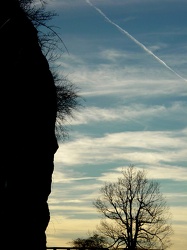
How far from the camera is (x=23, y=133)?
9.22 meters

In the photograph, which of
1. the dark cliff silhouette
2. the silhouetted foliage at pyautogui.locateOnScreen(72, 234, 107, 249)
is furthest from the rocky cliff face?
the silhouetted foliage at pyautogui.locateOnScreen(72, 234, 107, 249)

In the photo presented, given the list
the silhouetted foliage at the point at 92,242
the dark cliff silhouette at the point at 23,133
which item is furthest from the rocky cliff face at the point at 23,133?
the silhouetted foliage at the point at 92,242

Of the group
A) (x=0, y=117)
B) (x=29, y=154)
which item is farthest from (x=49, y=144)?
(x=0, y=117)

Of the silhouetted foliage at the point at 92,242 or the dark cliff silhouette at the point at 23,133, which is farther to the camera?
the silhouetted foliage at the point at 92,242

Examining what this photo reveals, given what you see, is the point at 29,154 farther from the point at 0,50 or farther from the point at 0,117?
the point at 0,50

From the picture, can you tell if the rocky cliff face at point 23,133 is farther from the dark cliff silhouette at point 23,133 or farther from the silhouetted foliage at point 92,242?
the silhouetted foliage at point 92,242

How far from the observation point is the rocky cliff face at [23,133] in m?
8.51

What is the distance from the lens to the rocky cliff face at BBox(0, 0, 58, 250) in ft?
27.9

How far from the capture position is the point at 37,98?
32.5 ft

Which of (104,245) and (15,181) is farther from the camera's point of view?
(104,245)

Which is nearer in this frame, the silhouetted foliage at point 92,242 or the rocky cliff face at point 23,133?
the rocky cliff face at point 23,133

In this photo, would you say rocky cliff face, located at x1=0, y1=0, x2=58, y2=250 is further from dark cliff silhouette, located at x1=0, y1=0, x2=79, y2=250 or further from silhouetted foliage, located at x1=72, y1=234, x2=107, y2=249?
silhouetted foliage, located at x1=72, y1=234, x2=107, y2=249

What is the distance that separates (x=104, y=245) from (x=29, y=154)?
107ft

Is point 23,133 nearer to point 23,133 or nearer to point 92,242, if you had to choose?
point 23,133
